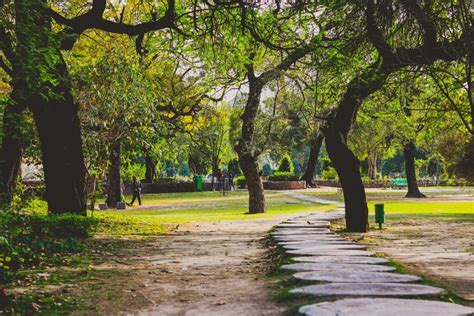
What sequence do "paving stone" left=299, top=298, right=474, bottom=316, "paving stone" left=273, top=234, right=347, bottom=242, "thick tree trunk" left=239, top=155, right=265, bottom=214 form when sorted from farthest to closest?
"thick tree trunk" left=239, top=155, right=265, bottom=214 → "paving stone" left=273, top=234, right=347, bottom=242 → "paving stone" left=299, top=298, right=474, bottom=316

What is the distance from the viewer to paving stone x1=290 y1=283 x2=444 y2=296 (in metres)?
4.83

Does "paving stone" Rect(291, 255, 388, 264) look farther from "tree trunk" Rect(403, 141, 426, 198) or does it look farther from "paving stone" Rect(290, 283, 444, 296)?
"tree trunk" Rect(403, 141, 426, 198)

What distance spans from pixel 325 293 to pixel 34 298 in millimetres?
2823

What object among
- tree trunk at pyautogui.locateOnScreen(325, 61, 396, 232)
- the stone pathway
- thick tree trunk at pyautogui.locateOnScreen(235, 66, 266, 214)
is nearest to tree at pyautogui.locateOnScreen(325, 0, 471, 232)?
tree trunk at pyautogui.locateOnScreen(325, 61, 396, 232)

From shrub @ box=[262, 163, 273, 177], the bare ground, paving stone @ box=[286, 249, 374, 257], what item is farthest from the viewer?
shrub @ box=[262, 163, 273, 177]

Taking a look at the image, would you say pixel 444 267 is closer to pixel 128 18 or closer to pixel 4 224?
pixel 4 224

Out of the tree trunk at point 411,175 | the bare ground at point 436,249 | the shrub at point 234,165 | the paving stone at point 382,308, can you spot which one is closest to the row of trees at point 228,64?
the bare ground at point 436,249

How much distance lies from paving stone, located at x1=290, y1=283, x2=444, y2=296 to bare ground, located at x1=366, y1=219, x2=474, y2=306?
→ 0.59 meters

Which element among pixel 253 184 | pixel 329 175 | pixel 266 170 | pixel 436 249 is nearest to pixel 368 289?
pixel 436 249

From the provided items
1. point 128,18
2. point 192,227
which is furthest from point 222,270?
point 128,18

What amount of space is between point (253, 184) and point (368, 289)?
1654 cm

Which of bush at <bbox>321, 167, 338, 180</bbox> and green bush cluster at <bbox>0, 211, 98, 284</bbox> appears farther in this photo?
bush at <bbox>321, 167, 338, 180</bbox>

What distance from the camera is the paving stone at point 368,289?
4828 mm

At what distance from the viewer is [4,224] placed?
716 centimetres
